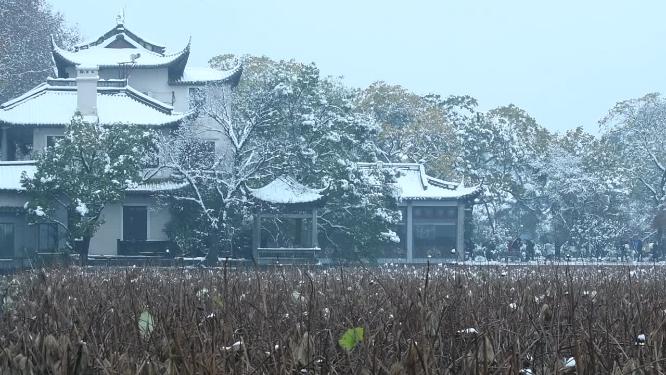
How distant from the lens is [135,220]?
32.9m

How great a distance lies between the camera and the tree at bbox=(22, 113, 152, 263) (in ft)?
93.3

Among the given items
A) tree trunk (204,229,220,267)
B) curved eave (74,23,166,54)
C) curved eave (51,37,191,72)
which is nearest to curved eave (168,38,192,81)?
curved eave (51,37,191,72)

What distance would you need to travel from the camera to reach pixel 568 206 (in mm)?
45219

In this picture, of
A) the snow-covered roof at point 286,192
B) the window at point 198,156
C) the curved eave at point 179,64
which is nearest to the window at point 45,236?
the window at point 198,156

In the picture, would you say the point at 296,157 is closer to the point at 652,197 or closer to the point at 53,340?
the point at 652,197

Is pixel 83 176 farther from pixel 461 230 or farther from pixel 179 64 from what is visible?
pixel 461 230

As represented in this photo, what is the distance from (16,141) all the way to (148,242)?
7.52m

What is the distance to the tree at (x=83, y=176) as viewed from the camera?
1120 inches

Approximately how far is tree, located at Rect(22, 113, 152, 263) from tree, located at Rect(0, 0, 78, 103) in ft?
61.1

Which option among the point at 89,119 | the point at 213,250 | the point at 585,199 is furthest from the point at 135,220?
the point at 585,199

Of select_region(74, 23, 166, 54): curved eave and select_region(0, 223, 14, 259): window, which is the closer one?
select_region(0, 223, 14, 259): window

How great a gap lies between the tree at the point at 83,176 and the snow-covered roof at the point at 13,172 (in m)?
1.65

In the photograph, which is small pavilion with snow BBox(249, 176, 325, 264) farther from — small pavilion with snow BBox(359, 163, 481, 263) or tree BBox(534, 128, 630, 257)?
tree BBox(534, 128, 630, 257)

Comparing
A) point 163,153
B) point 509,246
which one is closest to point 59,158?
point 163,153
